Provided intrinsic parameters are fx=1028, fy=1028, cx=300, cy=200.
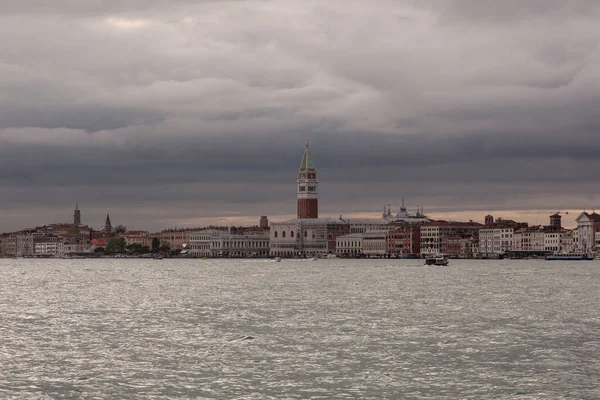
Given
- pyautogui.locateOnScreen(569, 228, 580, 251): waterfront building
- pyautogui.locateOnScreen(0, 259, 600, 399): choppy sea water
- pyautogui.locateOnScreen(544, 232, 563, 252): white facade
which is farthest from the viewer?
pyautogui.locateOnScreen(544, 232, 563, 252): white facade

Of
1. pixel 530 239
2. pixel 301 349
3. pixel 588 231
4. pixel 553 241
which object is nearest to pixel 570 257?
pixel 588 231

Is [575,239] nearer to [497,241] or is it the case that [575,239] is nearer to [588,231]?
[588,231]

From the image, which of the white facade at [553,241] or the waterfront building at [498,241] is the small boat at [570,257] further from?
the waterfront building at [498,241]

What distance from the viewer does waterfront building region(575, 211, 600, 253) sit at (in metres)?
182

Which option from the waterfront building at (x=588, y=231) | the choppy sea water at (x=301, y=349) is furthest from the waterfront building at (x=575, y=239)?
the choppy sea water at (x=301, y=349)

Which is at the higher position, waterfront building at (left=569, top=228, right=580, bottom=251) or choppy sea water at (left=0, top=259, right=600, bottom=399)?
waterfront building at (left=569, top=228, right=580, bottom=251)

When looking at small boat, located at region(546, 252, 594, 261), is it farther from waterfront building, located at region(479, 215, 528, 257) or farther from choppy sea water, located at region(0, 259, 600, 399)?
choppy sea water, located at region(0, 259, 600, 399)

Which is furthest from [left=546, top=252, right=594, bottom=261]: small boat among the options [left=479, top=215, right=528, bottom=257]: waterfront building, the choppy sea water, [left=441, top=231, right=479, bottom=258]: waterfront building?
the choppy sea water

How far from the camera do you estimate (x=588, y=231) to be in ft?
600

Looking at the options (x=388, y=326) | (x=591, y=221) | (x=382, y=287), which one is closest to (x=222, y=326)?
(x=388, y=326)

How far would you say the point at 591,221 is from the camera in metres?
182

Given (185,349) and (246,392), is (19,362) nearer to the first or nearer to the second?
(185,349)

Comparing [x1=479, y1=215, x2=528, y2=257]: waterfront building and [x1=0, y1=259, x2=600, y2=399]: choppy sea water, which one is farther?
[x1=479, y1=215, x2=528, y2=257]: waterfront building

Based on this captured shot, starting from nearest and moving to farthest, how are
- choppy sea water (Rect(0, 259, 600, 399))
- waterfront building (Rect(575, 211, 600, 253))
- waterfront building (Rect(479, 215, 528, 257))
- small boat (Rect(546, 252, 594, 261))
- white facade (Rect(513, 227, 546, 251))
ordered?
choppy sea water (Rect(0, 259, 600, 399)) < small boat (Rect(546, 252, 594, 261)) < waterfront building (Rect(575, 211, 600, 253)) < white facade (Rect(513, 227, 546, 251)) < waterfront building (Rect(479, 215, 528, 257))
